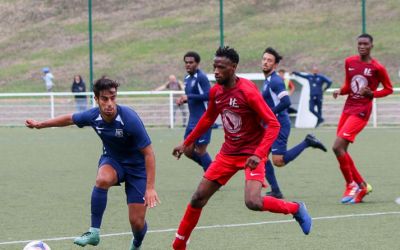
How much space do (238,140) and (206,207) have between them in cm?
295

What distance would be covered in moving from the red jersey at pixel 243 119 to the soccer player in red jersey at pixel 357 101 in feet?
10.8

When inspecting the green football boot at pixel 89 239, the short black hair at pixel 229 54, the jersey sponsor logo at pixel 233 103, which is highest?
the short black hair at pixel 229 54

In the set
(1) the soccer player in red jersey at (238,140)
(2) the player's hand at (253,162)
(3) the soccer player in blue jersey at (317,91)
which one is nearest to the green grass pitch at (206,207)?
(1) the soccer player in red jersey at (238,140)

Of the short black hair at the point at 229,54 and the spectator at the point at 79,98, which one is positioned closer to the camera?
the short black hair at the point at 229,54

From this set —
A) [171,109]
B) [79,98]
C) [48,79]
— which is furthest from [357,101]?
[48,79]

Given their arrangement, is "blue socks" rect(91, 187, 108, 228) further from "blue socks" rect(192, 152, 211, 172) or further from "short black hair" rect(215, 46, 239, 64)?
"blue socks" rect(192, 152, 211, 172)

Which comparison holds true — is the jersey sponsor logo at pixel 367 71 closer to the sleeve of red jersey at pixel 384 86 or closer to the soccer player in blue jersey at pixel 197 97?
the sleeve of red jersey at pixel 384 86

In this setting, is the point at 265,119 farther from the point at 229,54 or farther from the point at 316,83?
the point at 316,83

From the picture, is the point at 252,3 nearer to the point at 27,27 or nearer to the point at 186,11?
the point at 186,11

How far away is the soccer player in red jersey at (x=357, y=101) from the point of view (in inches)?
456

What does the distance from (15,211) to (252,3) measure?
36337mm

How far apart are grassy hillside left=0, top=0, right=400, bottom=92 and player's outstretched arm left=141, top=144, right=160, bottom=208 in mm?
29296

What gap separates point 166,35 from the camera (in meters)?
44.2

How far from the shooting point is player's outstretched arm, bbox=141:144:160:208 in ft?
25.6
